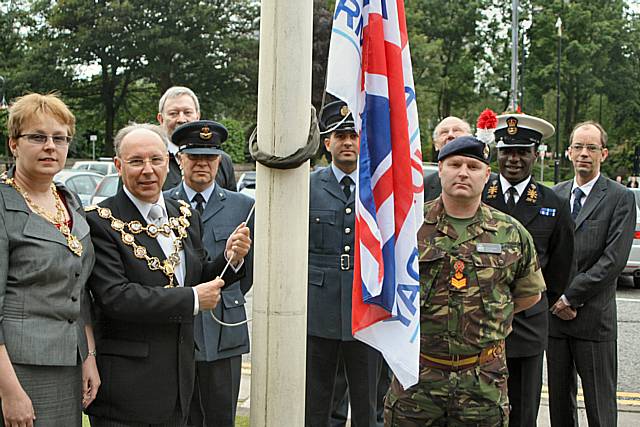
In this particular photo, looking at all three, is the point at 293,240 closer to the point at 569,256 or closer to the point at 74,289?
the point at 74,289

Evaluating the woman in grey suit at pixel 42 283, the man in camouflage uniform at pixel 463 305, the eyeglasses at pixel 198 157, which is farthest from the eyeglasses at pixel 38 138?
the man in camouflage uniform at pixel 463 305

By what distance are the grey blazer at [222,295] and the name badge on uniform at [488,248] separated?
1.26 meters

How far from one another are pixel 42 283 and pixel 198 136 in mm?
Result: 1689

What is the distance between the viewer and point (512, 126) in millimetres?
4898

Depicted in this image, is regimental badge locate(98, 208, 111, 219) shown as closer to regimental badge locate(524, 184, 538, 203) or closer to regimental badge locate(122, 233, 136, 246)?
regimental badge locate(122, 233, 136, 246)

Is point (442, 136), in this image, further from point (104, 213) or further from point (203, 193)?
point (104, 213)

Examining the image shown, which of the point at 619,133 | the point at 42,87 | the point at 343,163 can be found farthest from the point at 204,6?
the point at 343,163

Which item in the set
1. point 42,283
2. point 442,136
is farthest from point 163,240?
point 442,136

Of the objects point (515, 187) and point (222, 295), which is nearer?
point (222, 295)

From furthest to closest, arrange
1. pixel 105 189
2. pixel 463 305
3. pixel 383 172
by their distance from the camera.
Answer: pixel 105 189
pixel 463 305
pixel 383 172

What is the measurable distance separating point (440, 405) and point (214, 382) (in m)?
1.38

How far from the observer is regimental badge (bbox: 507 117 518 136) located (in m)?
4.88

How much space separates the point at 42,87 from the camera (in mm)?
42500

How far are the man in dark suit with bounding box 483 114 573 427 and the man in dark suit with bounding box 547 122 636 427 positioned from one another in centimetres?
27
